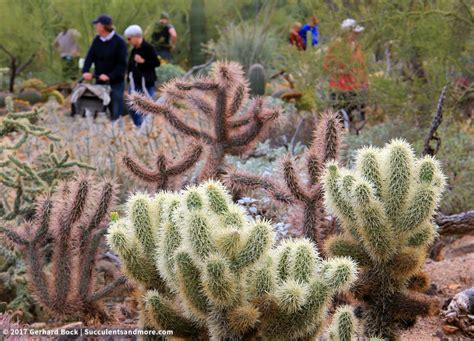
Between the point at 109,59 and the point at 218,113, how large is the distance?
266 inches

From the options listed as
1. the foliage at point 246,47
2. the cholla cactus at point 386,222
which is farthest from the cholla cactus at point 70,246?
the foliage at point 246,47

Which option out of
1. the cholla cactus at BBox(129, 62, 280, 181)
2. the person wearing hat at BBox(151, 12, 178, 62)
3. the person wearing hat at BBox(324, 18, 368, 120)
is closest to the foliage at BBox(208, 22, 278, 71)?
the person wearing hat at BBox(151, 12, 178, 62)

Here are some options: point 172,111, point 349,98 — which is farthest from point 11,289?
point 349,98

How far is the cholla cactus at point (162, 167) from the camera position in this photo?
4.36m

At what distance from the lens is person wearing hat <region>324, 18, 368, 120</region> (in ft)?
29.6

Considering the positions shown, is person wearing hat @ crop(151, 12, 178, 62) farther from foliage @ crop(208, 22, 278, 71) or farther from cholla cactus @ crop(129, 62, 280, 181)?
cholla cactus @ crop(129, 62, 280, 181)

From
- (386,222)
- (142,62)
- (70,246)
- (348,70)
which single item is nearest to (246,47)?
(142,62)

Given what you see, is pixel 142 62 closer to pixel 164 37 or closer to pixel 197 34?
pixel 164 37

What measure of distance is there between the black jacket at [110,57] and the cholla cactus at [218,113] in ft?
21.0

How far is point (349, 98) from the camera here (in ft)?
30.6

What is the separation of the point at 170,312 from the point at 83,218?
1.16 meters

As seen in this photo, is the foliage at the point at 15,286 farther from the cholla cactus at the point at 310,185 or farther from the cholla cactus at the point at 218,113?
the cholla cactus at the point at 310,185

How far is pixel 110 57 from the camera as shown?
10945mm

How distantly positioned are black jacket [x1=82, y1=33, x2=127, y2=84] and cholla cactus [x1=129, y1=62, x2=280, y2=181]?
6.41 meters
